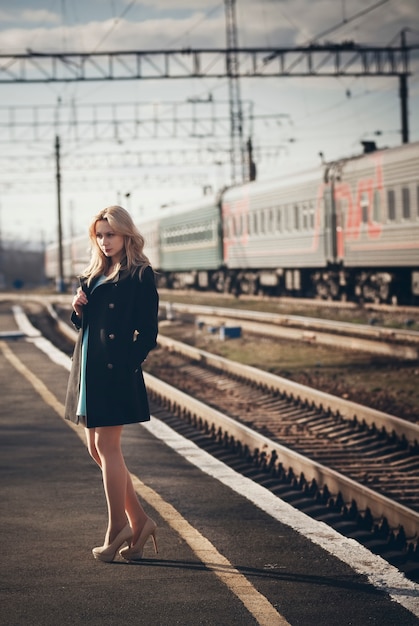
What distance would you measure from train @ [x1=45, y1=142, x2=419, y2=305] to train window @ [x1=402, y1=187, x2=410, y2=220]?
0.08 ft

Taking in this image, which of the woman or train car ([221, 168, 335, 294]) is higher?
train car ([221, 168, 335, 294])

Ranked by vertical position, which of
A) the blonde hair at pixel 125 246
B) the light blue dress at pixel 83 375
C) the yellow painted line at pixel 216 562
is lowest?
the yellow painted line at pixel 216 562

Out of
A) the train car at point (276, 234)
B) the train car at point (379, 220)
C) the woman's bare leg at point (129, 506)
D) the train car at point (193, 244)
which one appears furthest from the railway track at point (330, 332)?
the train car at point (193, 244)

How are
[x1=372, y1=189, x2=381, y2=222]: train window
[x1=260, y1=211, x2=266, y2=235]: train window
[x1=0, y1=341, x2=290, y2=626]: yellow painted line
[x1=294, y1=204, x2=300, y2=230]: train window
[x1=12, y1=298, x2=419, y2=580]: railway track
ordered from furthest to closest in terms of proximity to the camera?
[x1=260, y1=211, x2=266, y2=235]: train window < [x1=294, y1=204, x2=300, y2=230]: train window < [x1=372, y1=189, x2=381, y2=222]: train window < [x1=12, y1=298, x2=419, y2=580]: railway track < [x1=0, y1=341, x2=290, y2=626]: yellow painted line

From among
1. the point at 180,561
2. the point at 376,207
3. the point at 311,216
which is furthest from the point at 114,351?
the point at 311,216

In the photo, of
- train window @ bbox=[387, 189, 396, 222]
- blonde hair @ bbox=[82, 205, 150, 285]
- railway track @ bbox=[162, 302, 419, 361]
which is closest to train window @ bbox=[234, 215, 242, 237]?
railway track @ bbox=[162, 302, 419, 361]

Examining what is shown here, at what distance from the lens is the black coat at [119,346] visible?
5430mm

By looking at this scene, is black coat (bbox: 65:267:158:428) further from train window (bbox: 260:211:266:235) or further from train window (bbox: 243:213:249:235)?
train window (bbox: 243:213:249:235)

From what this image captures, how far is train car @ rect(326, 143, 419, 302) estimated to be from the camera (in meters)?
23.1

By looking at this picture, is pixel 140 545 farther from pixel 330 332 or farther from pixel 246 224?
pixel 246 224

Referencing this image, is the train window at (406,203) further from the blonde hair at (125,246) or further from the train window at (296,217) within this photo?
the blonde hair at (125,246)

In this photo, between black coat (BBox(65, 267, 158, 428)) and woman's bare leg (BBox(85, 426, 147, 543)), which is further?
woman's bare leg (BBox(85, 426, 147, 543))

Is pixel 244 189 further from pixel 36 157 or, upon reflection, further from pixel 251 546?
pixel 251 546

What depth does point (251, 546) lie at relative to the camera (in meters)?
5.86
